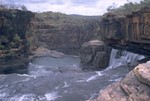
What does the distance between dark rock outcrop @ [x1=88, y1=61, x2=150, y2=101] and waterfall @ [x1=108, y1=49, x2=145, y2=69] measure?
81.3 feet

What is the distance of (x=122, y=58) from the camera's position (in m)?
38.3

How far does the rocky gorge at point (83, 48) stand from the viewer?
9.70m

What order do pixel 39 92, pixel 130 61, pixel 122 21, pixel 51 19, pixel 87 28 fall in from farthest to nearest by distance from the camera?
1. pixel 51 19
2. pixel 87 28
3. pixel 122 21
4. pixel 130 61
5. pixel 39 92

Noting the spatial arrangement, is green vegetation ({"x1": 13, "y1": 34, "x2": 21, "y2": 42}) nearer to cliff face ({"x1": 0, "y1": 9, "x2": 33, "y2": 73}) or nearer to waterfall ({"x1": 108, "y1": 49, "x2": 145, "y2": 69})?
cliff face ({"x1": 0, "y1": 9, "x2": 33, "y2": 73})

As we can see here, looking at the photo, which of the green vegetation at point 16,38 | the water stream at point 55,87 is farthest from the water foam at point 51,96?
the green vegetation at point 16,38

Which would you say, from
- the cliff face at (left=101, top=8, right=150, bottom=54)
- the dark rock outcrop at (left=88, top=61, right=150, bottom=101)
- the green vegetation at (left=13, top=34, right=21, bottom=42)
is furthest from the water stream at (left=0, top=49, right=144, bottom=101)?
the green vegetation at (left=13, top=34, right=21, bottom=42)

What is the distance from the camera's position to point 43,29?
80.5 m

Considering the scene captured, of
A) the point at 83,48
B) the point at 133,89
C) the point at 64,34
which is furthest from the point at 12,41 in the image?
the point at 133,89

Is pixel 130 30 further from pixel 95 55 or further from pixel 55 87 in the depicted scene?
pixel 55 87

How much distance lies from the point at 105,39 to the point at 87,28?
132 feet

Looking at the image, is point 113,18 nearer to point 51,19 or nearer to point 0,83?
point 0,83

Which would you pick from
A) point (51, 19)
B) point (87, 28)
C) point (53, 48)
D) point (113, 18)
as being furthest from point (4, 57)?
point (51, 19)

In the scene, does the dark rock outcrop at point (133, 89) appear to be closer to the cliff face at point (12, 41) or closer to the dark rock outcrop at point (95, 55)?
the dark rock outcrop at point (95, 55)

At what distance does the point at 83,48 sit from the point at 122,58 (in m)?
13.0
